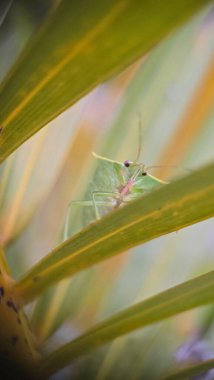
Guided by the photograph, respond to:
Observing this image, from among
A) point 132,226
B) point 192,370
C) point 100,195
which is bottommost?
point 192,370

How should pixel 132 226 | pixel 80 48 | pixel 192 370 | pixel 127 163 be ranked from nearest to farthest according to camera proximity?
pixel 80 48
pixel 132 226
pixel 192 370
pixel 127 163

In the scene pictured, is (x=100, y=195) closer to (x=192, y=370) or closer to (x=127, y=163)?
(x=127, y=163)

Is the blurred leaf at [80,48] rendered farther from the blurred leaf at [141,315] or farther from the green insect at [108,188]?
the green insect at [108,188]

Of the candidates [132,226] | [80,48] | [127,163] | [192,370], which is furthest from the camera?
[127,163]

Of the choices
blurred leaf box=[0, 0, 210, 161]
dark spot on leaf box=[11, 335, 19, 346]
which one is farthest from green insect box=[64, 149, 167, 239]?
blurred leaf box=[0, 0, 210, 161]

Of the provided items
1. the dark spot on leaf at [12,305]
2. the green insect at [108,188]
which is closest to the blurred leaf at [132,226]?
the dark spot on leaf at [12,305]

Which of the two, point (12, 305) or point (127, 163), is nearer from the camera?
point (12, 305)

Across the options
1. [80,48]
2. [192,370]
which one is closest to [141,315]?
[192,370]

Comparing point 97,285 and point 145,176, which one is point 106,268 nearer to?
point 97,285

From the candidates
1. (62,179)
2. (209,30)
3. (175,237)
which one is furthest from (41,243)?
(209,30)
